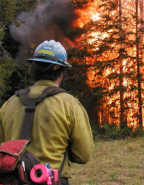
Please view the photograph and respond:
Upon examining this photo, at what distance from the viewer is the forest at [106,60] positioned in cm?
1066

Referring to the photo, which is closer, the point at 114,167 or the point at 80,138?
the point at 80,138

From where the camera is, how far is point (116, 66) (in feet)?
35.6

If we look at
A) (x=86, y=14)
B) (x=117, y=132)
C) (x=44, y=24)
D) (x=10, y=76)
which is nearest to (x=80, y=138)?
(x=117, y=132)

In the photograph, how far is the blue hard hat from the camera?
235 centimetres

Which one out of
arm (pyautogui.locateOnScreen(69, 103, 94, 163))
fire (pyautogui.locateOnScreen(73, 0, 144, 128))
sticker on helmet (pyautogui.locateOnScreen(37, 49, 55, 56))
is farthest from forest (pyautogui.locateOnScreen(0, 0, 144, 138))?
sticker on helmet (pyautogui.locateOnScreen(37, 49, 55, 56))

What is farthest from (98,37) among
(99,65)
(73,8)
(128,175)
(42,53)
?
(42,53)

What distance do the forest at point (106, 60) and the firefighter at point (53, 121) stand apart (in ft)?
26.7

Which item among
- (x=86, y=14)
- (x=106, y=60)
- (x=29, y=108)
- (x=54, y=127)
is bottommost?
(x=54, y=127)

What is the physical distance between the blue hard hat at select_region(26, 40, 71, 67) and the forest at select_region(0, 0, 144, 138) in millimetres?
8167

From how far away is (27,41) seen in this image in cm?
1359

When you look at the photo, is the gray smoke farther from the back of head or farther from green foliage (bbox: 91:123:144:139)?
the back of head

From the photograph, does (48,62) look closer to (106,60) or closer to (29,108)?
(29,108)

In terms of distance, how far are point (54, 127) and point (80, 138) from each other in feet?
0.64

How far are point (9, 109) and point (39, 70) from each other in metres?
0.33
